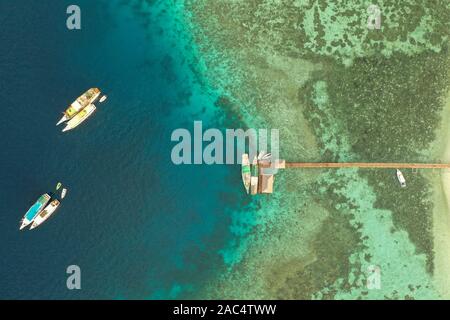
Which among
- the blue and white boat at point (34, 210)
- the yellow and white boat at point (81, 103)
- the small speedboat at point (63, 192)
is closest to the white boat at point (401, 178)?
the yellow and white boat at point (81, 103)

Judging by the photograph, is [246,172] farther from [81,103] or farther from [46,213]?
[46,213]

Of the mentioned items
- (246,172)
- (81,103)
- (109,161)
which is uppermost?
(81,103)

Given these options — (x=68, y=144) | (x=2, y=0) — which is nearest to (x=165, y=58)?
(x=68, y=144)

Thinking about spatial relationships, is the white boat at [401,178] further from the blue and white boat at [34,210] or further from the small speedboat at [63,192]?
the blue and white boat at [34,210]

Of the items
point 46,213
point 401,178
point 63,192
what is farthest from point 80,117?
point 401,178

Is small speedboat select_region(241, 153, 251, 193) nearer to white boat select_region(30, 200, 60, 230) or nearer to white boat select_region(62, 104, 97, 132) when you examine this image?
white boat select_region(62, 104, 97, 132)
